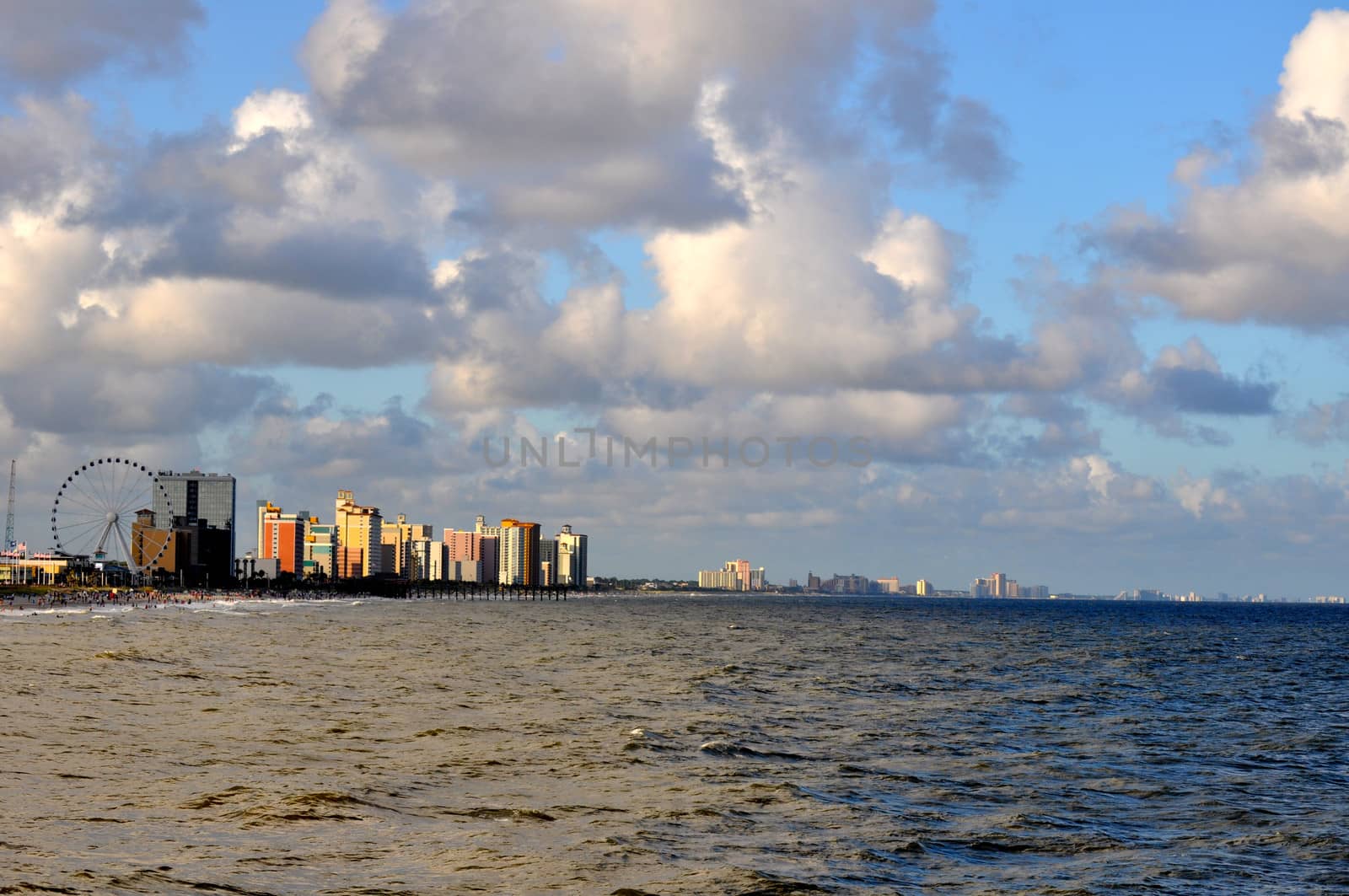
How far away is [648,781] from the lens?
35.7 m

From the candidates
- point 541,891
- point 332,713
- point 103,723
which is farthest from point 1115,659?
point 541,891

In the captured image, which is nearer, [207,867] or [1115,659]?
[207,867]

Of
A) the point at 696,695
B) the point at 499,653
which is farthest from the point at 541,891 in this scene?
the point at 499,653

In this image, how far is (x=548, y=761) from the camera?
38.6 m

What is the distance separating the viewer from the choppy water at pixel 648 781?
81.2ft

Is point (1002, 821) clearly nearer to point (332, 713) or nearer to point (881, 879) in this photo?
point (881, 879)

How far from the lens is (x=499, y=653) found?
98188mm

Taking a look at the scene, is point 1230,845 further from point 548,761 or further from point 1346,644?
point 1346,644

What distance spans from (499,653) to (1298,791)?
68898 millimetres

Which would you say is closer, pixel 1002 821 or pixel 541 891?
pixel 541 891

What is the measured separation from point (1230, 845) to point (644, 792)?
14.5 metres

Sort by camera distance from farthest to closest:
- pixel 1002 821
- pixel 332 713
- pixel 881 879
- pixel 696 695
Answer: pixel 696 695 < pixel 332 713 < pixel 1002 821 < pixel 881 879

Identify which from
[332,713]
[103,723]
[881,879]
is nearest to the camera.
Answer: [881,879]

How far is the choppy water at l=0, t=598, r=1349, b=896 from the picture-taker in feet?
81.2
